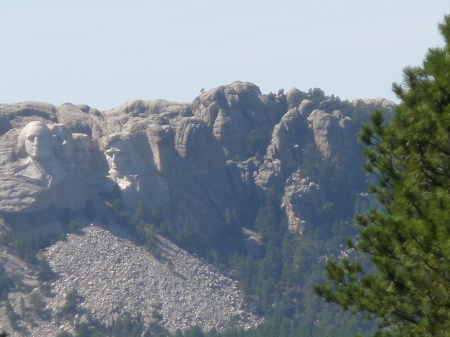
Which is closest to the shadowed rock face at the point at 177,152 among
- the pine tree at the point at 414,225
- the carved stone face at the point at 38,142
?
the carved stone face at the point at 38,142

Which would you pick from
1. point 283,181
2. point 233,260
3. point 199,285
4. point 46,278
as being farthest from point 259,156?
point 46,278

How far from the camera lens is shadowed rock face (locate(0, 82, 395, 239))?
362 feet

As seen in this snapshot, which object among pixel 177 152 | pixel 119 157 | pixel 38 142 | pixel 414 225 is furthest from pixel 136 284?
pixel 414 225

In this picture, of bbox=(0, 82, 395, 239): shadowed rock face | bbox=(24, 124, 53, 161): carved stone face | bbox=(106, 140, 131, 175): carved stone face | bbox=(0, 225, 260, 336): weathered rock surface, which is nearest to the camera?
bbox=(0, 225, 260, 336): weathered rock surface

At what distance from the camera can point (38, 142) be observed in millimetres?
108812

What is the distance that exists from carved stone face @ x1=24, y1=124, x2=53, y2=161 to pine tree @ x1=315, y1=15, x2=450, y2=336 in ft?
281

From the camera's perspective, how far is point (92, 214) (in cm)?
11138

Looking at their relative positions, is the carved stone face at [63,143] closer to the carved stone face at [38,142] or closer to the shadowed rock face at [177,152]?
the shadowed rock face at [177,152]

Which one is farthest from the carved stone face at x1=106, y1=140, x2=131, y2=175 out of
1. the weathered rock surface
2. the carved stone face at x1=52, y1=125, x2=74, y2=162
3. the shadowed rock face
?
the weathered rock surface

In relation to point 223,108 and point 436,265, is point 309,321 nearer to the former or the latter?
point 223,108

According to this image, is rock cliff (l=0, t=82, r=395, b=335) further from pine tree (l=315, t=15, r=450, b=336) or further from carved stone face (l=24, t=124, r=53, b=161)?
pine tree (l=315, t=15, r=450, b=336)

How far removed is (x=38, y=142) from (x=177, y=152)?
52.1ft

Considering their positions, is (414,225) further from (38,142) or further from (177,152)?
Result: (177,152)

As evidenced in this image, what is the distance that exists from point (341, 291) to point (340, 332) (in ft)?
→ 219
